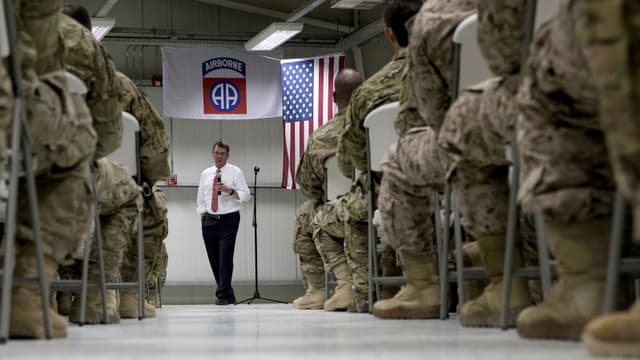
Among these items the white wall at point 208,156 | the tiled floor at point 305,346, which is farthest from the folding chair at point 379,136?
the white wall at point 208,156

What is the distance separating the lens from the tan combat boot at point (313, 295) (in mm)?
6887

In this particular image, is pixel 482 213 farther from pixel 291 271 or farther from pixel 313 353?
pixel 291 271

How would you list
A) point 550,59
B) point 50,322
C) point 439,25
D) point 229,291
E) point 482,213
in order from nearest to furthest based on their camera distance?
1. point 550,59
2. point 50,322
3. point 482,213
4. point 439,25
5. point 229,291

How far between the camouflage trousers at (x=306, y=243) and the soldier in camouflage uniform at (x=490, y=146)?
4.38 metres

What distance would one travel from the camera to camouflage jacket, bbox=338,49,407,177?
4504mm

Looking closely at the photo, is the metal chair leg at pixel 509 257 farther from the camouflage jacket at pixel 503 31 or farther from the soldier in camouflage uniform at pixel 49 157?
the soldier in camouflage uniform at pixel 49 157

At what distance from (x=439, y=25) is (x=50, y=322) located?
1.32 metres

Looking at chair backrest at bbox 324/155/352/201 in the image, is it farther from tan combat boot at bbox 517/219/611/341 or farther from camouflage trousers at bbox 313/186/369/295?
tan combat boot at bbox 517/219/611/341

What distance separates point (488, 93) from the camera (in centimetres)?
256

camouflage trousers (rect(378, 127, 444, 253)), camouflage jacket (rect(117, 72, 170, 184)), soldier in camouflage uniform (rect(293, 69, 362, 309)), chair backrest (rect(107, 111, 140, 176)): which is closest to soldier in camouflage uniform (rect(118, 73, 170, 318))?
camouflage jacket (rect(117, 72, 170, 184))

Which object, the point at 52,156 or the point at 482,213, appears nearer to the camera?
the point at 52,156

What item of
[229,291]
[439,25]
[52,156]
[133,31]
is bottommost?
[229,291]

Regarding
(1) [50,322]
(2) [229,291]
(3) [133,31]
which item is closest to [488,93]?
(1) [50,322]

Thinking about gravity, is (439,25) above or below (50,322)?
above
